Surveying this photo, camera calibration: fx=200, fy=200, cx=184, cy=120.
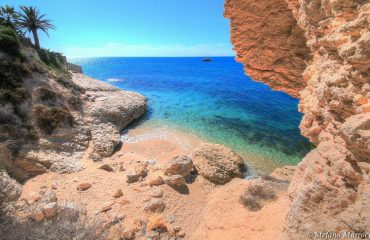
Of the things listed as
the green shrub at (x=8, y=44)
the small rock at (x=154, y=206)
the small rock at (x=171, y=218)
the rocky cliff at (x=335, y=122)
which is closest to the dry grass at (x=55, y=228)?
the small rock at (x=154, y=206)

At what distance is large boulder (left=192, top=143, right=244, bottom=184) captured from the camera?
1331 cm

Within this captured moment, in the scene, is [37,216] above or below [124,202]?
above

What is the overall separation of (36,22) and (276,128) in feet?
115

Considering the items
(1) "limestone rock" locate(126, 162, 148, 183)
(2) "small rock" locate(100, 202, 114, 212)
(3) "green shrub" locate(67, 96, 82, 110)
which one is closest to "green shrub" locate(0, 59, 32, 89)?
(3) "green shrub" locate(67, 96, 82, 110)

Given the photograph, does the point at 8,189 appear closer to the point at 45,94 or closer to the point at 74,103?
the point at 45,94

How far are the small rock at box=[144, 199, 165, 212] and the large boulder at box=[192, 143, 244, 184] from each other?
4088 mm

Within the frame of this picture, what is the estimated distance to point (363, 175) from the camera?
4426 millimetres

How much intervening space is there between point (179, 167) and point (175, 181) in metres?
1.17

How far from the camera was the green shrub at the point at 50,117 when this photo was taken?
15.7 metres

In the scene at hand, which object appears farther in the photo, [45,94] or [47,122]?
[45,94]

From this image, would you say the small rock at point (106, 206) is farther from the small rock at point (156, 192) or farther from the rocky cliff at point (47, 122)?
the rocky cliff at point (47, 122)

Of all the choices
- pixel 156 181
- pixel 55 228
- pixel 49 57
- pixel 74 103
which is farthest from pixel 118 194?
pixel 49 57

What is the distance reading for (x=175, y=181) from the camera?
11.7 meters

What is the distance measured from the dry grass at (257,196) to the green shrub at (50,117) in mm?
15030
